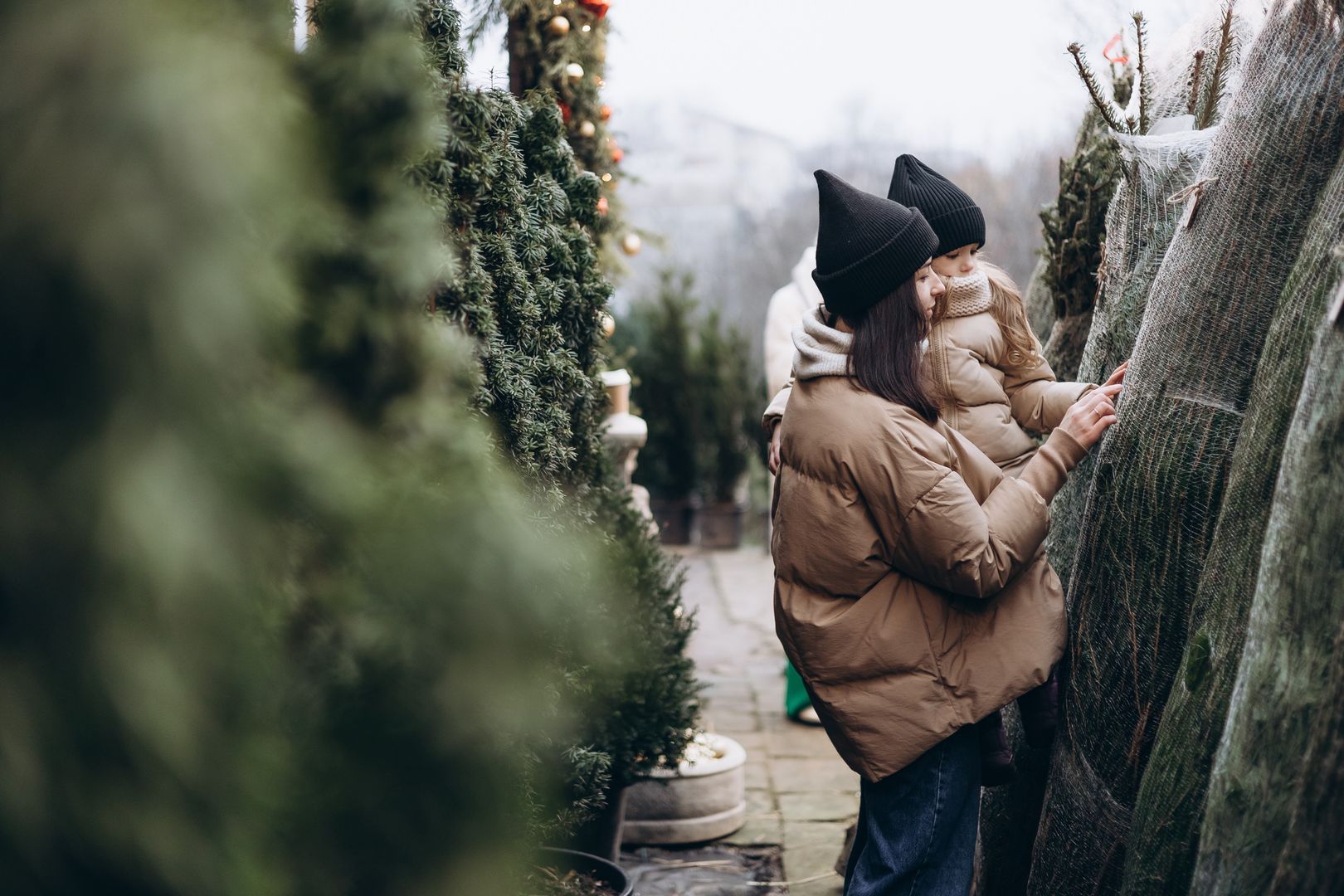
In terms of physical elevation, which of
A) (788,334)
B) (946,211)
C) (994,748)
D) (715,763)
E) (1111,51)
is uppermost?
(1111,51)

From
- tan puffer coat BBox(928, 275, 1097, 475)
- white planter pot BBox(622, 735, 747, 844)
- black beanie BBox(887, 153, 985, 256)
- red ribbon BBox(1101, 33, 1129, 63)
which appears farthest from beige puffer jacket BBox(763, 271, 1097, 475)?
white planter pot BBox(622, 735, 747, 844)

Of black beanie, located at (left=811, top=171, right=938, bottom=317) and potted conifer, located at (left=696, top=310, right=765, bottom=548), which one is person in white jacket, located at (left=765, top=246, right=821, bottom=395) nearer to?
black beanie, located at (left=811, top=171, right=938, bottom=317)

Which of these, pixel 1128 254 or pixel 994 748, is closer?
pixel 994 748

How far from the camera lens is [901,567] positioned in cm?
225

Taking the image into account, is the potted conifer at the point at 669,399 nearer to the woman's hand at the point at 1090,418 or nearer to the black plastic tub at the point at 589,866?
the black plastic tub at the point at 589,866

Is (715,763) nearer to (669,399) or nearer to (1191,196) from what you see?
(1191,196)

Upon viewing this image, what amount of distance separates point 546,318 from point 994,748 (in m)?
1.37

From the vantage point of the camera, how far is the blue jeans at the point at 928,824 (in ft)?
7.63

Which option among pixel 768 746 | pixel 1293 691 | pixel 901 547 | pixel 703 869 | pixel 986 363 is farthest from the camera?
pixel 768 746

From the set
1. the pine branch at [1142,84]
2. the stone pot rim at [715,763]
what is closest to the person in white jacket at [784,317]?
the stone pot rim at [715,763]

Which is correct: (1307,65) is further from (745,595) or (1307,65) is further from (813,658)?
(745,595)

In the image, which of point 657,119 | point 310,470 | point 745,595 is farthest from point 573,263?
point 657,119

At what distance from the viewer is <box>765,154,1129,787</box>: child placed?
2.44m

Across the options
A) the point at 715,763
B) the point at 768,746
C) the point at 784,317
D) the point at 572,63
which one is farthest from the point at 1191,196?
the point at 768,746
